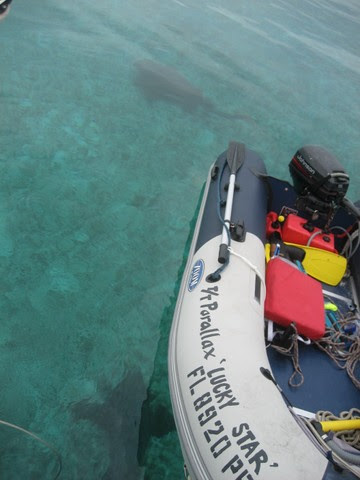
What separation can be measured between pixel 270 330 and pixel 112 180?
2.38 meters

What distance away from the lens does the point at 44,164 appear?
154 inches

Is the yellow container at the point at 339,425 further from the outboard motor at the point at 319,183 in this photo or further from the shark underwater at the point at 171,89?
the shark underwater at the point at 171,89

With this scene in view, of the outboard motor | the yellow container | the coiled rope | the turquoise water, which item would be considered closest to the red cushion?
the coiled rope

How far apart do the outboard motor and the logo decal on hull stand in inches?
38.4

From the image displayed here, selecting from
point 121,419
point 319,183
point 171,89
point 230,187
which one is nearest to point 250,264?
point 230,187

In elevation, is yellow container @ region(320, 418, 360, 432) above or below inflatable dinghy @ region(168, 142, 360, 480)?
below

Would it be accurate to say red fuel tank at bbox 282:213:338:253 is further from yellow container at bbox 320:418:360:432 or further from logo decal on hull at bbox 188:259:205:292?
yellow container at bbox 320:418:360:432

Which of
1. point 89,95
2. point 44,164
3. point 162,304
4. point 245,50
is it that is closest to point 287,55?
point 245,50

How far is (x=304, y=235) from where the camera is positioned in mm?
2725

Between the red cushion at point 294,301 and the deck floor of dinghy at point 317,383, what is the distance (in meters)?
0.15

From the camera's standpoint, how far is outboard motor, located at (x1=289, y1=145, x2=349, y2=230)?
8.49ft

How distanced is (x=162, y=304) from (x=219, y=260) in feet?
3.21

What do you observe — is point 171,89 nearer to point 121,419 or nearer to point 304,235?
point 304,235

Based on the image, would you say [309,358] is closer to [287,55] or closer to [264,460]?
[264,460]
